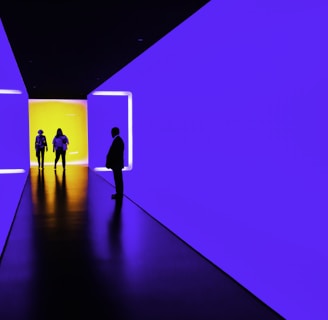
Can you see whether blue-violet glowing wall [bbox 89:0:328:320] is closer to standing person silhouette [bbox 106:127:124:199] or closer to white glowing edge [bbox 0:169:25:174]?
standing person silhouette [bbox 106:127:124:199]

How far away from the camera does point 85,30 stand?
7145 millimetres

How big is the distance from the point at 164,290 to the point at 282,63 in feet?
8.50

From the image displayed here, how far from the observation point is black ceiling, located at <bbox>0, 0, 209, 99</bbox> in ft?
19.1

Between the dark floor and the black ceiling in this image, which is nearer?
the dark floor

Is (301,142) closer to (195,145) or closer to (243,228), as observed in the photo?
(243,228)

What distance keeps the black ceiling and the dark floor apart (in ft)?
A: 10.8

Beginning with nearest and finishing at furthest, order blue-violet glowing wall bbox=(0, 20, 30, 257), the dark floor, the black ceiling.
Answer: the dark floor → the black ceiling → blue-violet glowing wall bbox=(0, 20, 30, 257)

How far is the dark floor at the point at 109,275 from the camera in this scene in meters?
3.86

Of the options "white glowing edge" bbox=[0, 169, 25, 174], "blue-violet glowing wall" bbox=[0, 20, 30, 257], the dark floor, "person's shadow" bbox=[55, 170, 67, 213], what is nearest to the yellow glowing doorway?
"blue-violet glowing wall" bbox=[0, 20, 30, 257]

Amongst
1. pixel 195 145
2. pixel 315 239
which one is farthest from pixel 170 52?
pixel 315 239

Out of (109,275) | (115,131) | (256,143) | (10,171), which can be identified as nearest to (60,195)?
(115,131)

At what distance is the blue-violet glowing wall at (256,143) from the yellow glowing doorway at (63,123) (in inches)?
483

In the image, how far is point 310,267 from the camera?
3871 mm

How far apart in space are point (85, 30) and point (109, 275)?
14.0 ft
